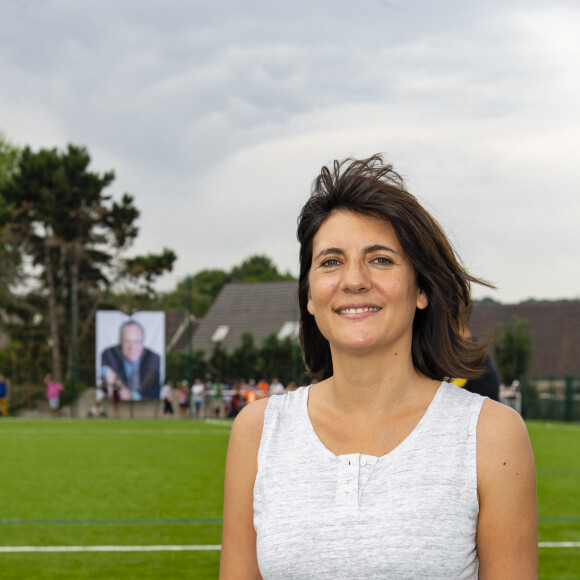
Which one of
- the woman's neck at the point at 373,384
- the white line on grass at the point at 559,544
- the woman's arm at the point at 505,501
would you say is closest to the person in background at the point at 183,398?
the white line on grass at the point at 559,544

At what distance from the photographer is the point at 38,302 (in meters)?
47.3

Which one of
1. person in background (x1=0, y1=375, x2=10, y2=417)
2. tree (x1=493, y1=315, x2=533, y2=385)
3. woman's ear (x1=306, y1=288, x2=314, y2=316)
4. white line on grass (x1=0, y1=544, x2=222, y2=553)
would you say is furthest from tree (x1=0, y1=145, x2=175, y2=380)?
woman's ear (x1=306, y1=288, x2=314, y2=316)

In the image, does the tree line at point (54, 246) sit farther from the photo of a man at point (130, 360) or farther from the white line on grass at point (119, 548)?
the white line on grass at point (119, 548)

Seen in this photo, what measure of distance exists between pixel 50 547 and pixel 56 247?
41277 millimetres

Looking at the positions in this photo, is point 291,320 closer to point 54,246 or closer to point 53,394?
point 54,246

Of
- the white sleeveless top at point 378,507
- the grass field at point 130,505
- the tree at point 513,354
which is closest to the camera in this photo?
the white sleeveless top at point 378,507

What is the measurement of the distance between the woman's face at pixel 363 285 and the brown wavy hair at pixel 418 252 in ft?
0.10

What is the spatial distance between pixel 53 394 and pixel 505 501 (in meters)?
37.2

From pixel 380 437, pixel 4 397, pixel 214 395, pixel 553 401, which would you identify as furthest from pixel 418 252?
pixel 4 397

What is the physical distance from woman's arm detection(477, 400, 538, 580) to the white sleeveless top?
0.08ft

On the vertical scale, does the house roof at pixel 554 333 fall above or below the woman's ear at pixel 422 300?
above

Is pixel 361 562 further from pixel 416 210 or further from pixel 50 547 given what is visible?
pixel 50 547

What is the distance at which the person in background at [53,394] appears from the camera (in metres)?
38.2

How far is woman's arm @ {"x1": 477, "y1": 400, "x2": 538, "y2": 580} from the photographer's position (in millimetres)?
2285
